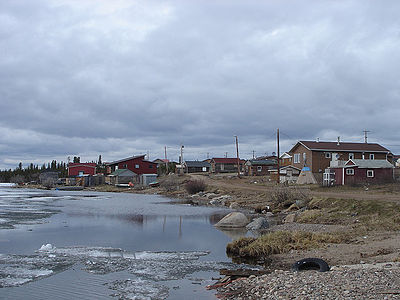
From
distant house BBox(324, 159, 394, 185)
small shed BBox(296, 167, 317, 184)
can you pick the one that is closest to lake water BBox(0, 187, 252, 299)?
distant house BBox(324, 159, 394, 185)

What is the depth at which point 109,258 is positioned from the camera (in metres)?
17.5

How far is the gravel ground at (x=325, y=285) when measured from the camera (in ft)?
33.4

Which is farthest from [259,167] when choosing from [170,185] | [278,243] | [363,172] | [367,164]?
[278,243]

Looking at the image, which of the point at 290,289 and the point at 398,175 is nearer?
the point at 290,289

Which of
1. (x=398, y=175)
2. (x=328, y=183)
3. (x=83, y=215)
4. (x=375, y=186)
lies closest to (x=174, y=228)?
(x=83, y=215)

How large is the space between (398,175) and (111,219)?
3628 centimetres

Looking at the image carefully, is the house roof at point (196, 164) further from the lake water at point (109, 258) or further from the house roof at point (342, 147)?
the lake water at point (109, 258)

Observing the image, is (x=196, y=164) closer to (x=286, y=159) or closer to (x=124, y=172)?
(x=124, y=172)

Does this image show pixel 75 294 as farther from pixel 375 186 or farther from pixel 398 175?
pixel 398 175

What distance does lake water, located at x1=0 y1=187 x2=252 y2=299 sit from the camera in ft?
42.2

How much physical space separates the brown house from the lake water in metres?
33.2

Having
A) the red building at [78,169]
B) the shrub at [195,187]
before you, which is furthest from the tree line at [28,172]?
the shrub at [195,187]

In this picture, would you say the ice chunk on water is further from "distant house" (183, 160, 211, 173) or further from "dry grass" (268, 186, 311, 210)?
"distant house" (183, 160, 211, 173)

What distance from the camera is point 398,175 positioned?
5103cm
